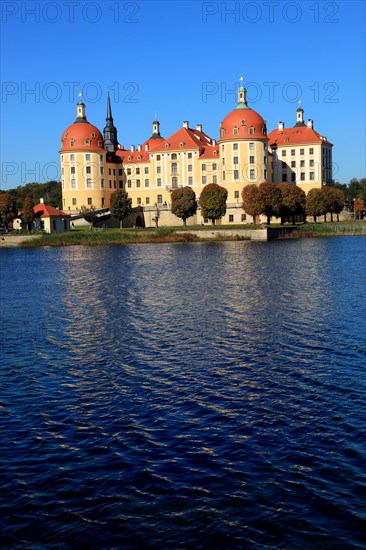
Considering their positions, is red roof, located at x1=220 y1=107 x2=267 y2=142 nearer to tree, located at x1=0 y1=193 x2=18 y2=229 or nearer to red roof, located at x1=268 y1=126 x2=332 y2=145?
red roof, located at x1=268 y1=126 x2=332 y2=145

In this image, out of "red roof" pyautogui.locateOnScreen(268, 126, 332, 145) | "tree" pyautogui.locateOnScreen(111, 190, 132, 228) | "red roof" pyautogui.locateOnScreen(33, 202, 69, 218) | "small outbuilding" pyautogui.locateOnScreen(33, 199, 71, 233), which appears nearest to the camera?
"red roof" pyautogui.locateOnScreen(33, 202, 69, 218)

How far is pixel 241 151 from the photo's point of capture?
119875mm

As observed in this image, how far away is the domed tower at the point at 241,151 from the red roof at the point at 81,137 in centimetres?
2613

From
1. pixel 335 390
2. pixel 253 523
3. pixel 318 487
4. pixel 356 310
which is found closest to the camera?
pixel 253 523

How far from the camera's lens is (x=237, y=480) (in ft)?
41.8

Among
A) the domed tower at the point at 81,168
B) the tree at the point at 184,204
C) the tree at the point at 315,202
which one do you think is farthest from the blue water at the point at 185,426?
the domed tower at the point at 81,168

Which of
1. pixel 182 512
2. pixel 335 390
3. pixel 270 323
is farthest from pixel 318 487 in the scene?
pixel 270 323

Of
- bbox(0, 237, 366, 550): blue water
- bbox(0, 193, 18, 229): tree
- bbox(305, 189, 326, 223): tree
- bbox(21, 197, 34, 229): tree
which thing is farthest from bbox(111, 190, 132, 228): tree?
bbox(0, 237, 366, 550): blue water

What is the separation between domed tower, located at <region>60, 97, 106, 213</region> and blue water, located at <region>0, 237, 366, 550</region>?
94.5 meters

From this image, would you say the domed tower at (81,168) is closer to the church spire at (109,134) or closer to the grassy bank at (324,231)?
the church spire at (109,134)

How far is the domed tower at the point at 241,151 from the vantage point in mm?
119375

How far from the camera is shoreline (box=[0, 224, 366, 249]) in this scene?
96.2m

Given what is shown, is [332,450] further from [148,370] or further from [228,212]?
[228,212]

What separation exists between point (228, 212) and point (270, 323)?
8818 cm
